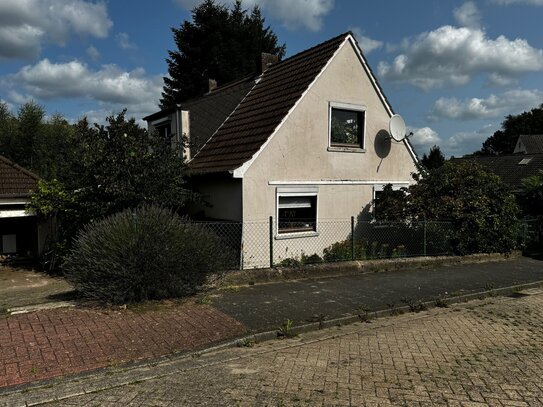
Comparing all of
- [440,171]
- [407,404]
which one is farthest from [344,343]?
[440,171]

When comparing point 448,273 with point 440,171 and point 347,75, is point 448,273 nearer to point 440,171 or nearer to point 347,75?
point 440,171

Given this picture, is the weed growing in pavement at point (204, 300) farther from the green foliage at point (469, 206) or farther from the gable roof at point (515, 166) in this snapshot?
the gable roof at point (515, 166)

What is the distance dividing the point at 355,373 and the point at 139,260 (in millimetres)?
3903

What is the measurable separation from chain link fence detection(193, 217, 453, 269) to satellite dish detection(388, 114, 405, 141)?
9.35ft

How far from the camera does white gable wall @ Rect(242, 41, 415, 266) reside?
12336mm

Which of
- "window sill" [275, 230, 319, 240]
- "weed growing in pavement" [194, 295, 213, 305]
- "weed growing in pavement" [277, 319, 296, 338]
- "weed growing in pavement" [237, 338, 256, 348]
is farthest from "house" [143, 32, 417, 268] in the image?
"weed growing in pavement" [237, 338, 256, 348]

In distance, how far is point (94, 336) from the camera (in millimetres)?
5906

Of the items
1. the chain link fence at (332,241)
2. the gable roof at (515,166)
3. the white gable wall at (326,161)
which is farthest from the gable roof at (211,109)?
the gable roof at (515,166)

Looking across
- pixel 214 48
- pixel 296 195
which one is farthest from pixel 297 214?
pixel 214 48

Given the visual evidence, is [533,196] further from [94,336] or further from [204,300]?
[94,336]

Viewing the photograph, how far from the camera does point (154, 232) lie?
300 inches

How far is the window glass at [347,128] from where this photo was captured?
549 inches

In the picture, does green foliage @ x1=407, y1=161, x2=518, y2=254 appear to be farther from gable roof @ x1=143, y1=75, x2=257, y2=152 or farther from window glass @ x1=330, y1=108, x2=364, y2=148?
gable roof @ x1=143, y1=75, x2=257, y2=152

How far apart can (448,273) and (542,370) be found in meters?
5.88
